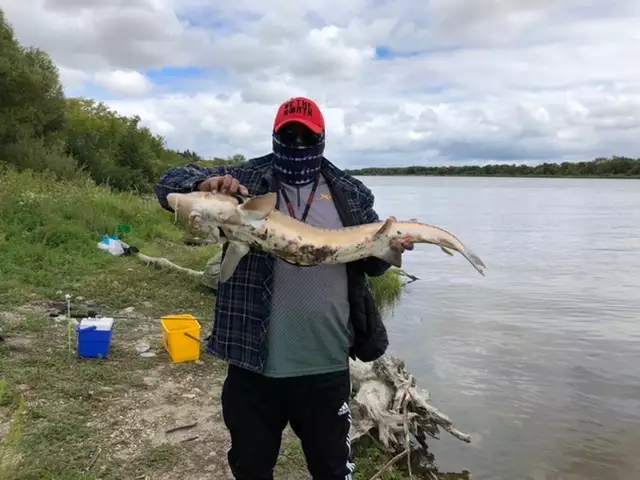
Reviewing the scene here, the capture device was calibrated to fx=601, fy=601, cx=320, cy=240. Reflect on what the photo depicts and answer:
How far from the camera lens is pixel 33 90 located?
28.8 m

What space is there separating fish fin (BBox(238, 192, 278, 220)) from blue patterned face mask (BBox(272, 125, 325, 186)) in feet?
1.06

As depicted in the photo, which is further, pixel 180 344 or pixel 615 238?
pixel 615 238

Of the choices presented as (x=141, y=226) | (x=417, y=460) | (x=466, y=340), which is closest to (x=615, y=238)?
(x=466, y=340)

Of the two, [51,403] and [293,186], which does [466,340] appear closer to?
[51,403]

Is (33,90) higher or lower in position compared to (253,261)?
higher

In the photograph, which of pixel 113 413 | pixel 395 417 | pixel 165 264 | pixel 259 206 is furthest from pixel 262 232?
pixel 165 264

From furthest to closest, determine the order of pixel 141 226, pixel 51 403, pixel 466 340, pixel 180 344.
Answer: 1. pixel 141 226
2. pixel 466 340
3. pixel 180 344
4. pixel 51 403


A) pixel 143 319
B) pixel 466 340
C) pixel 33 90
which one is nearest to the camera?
pixel 143 319

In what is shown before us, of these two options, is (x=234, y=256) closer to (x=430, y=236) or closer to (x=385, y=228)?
(x=385, y=228)

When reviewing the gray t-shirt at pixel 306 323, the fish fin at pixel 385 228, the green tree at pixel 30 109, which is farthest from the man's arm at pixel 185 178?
the green tree at pixel 30 109

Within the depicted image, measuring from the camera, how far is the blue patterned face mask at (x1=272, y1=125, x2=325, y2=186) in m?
3.22

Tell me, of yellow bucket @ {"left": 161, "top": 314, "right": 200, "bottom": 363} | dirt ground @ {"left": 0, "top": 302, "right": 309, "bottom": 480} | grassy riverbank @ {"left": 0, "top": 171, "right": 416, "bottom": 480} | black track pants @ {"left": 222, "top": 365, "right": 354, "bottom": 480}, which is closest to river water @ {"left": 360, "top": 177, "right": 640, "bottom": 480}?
grassy riverbank @ {"left": 0, "top": 171, "right": 416, "bottom": 480}

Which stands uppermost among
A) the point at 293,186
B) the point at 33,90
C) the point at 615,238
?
the point at 33,90

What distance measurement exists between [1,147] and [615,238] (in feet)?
96.9
